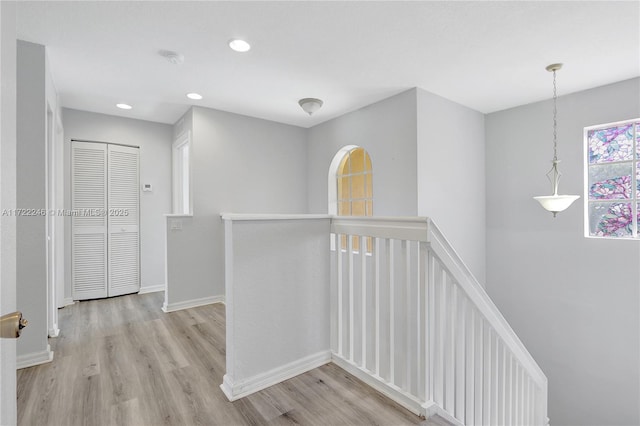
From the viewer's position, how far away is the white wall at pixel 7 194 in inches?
30.0

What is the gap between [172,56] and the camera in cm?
256

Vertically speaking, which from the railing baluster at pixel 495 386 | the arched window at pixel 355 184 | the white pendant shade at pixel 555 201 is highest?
the arched window at pixel 355 184

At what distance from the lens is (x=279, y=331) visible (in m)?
2.06

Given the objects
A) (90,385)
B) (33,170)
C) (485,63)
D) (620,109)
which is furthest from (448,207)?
(33,170)

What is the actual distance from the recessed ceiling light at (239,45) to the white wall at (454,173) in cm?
183

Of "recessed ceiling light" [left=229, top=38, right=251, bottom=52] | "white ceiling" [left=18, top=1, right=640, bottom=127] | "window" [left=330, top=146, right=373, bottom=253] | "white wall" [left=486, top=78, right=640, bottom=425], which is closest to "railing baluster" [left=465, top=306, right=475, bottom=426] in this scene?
"white ceiling" [left=18, top=1, right=640, bottom=127]

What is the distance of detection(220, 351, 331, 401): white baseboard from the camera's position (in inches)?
73.9

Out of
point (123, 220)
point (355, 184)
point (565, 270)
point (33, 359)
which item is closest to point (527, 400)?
point (565, 270)

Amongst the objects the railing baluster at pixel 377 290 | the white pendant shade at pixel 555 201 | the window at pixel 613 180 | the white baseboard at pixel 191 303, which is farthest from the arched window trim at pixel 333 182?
the window at pixel 613 180

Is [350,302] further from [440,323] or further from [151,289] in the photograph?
[151,289]

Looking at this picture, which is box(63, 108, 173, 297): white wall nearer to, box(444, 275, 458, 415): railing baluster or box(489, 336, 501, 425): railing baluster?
box(444, 275, 458, 415): railing baluster

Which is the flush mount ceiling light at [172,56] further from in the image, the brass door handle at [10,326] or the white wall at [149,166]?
the brass door handle at [10,326]

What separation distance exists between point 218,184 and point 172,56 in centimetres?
176

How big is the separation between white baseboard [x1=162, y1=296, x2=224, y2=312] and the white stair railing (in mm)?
2214
